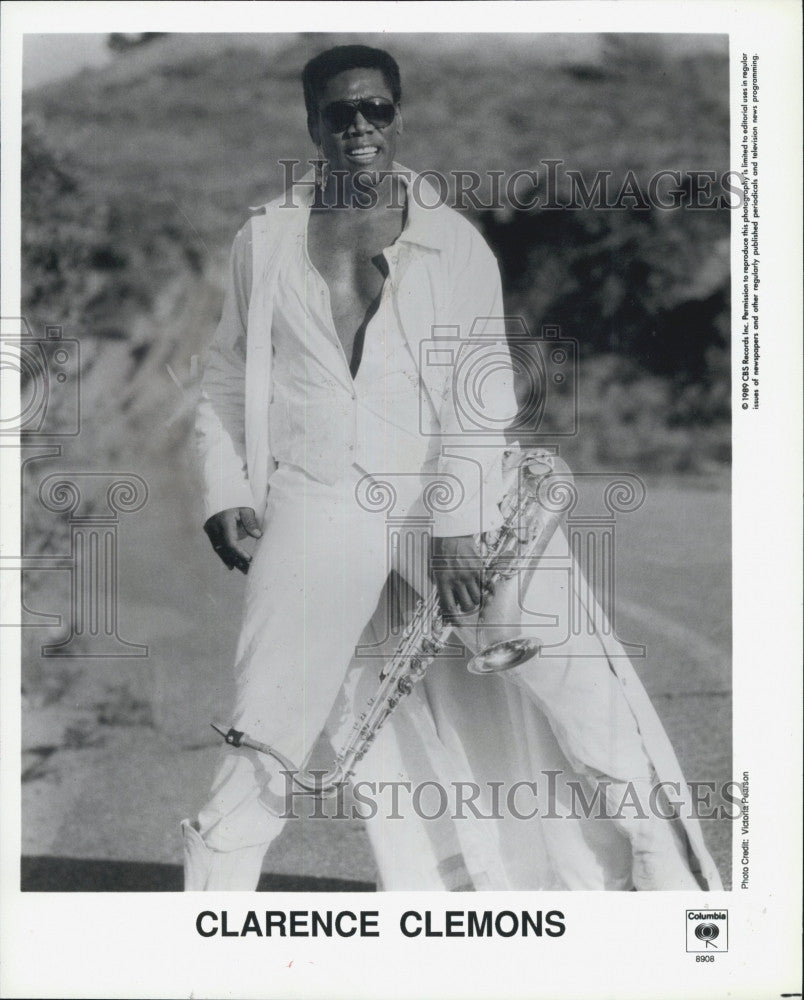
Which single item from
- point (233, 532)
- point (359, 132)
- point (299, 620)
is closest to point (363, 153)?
point (359, 132)

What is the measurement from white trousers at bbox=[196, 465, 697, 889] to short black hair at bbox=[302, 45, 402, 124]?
1.13 m

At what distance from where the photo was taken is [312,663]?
3762mm

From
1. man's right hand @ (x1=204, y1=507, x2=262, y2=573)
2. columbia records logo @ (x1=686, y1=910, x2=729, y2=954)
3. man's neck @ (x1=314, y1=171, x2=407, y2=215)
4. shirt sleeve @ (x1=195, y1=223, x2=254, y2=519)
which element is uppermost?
man's neck @ (x1=314, y1=171, x2=407, y2=215)

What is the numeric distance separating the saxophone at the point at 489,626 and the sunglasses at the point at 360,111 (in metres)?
1.06

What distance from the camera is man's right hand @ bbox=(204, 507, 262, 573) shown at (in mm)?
3809

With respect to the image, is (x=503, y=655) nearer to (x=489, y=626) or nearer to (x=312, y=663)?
(x=489, y=626)

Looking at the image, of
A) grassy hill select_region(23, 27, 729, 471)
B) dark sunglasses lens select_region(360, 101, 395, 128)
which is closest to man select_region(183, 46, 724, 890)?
dark sunglasses lens select_region(360, 101, 395, 128)

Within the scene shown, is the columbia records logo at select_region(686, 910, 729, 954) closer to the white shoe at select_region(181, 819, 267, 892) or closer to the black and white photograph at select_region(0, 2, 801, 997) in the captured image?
the black and white photograph at select_region(0, 2, 801, 997)

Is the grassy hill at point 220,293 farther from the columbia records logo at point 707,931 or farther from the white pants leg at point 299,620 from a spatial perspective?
the columbia records logo at point 707,931

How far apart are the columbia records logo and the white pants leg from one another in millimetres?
1269

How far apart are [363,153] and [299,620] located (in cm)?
139

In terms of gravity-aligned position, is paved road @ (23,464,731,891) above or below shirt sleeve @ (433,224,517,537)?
below

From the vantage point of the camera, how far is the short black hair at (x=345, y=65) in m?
3.78

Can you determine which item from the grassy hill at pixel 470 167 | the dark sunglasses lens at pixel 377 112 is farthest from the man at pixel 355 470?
the grassy hill at pixel 470 167
